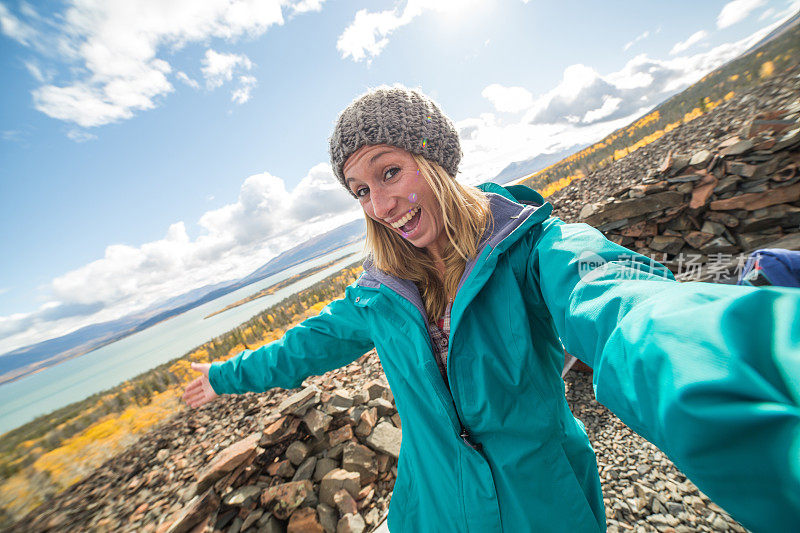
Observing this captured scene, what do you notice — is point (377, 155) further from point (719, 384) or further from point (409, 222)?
point (719, 384)

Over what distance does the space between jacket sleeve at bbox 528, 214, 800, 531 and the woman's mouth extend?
119 centimetres

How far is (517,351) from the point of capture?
47.8 inches

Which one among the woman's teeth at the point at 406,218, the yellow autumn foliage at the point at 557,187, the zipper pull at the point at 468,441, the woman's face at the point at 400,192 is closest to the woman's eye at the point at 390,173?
the woman's face at the point at 400,192

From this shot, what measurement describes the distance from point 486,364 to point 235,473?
349cm

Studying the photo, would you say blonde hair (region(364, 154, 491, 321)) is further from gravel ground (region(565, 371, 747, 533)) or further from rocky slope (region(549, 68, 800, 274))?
rocky slope (region(549, 68, 800, 274))

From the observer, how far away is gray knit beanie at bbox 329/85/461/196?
1824mm

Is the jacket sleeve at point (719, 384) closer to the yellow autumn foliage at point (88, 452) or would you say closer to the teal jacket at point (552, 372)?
the teal jacket at point (552, 372)

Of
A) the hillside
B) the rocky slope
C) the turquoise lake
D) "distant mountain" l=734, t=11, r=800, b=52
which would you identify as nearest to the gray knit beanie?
the turquoise lake

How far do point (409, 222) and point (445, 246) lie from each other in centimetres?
30

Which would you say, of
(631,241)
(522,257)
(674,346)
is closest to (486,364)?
(522,257)

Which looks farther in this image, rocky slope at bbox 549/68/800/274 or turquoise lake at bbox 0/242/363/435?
turquoise lake at bbox 0/242/363/435

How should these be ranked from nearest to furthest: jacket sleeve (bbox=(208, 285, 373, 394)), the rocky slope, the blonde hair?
the blonde hair
jacket sleeve (bbox=(208, 285, 373, 394))
the rocky slope

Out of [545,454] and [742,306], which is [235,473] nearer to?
[545,454]

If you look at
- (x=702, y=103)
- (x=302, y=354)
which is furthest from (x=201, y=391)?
(x=702, y=103)
